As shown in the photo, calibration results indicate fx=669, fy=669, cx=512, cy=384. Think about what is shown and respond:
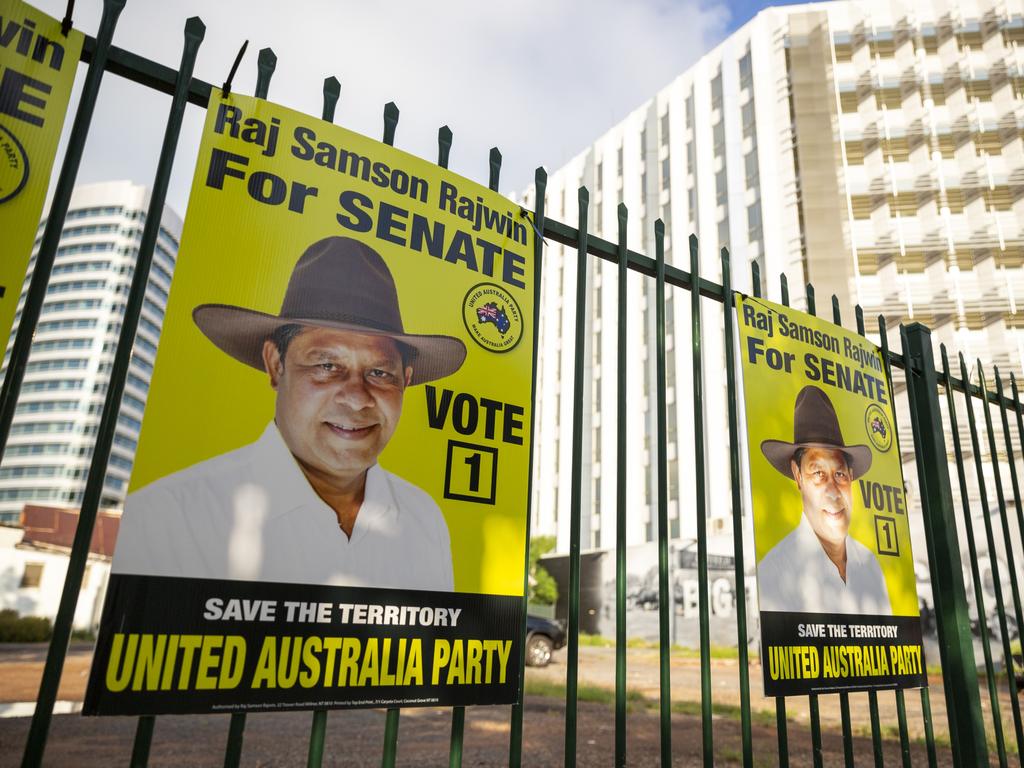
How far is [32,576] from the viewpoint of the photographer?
31.7 metres

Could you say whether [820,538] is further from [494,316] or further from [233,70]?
[233,70]

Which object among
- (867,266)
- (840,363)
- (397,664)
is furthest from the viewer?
(867,266)

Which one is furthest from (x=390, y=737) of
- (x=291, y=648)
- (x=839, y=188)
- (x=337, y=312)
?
(x=839, y=188)

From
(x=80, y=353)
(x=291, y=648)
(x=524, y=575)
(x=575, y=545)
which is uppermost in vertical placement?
(x=80, y=353)

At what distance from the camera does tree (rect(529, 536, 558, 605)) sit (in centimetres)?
3588

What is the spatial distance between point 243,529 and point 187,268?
0.75 metres

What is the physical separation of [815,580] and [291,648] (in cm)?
232

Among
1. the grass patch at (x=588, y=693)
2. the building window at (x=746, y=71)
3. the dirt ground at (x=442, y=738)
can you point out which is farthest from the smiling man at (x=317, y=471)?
the building window at (x=746, y=71)

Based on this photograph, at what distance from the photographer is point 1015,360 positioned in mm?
29516

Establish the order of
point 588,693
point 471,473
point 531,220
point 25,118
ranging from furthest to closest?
1. point 588,693
2. point 531,220
3. point 471,473
4. point 25,118

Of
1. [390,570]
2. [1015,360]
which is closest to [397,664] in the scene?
[390,570]

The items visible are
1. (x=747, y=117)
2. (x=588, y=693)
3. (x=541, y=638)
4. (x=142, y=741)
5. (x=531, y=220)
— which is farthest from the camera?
(x=747, y=117)

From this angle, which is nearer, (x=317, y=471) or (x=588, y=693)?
(x=317, y=471)

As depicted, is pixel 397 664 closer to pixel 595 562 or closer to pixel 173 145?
pixel 173 145
